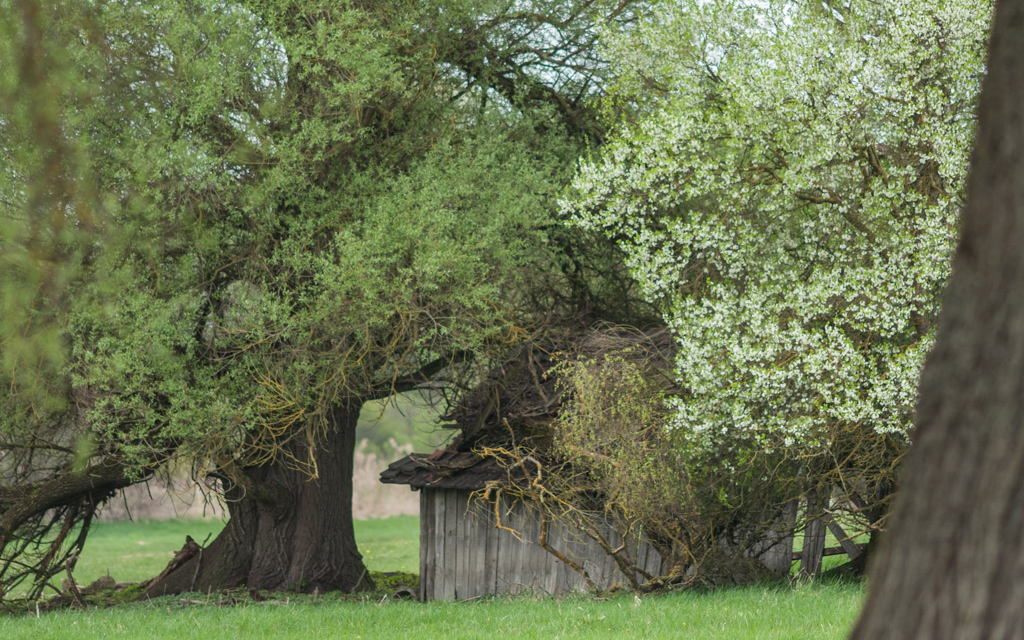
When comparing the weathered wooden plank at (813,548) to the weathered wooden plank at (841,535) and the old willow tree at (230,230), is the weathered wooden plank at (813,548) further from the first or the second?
the old willow tree at (230,230)

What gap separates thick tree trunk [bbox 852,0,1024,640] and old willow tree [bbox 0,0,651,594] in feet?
24.8

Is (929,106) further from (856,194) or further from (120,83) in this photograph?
(120,83)

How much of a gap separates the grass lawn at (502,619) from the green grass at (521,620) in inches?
0.4

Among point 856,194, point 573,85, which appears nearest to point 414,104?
point 573,85

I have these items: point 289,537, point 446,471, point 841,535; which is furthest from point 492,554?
point 841,535

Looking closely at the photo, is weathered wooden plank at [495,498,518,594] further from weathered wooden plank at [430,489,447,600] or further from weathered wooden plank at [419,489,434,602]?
weathered wooden plank at [419,489,434,602]

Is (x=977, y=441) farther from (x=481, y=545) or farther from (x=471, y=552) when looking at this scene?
(x=471, y=552)

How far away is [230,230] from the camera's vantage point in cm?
1126

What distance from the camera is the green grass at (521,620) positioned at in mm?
7348

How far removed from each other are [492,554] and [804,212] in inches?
241

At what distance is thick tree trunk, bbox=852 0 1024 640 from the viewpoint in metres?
2.53

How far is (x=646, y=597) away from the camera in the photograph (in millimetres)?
9742

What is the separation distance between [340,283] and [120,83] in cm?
371

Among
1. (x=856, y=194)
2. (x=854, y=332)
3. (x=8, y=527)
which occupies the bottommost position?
(x=8, y=527)
